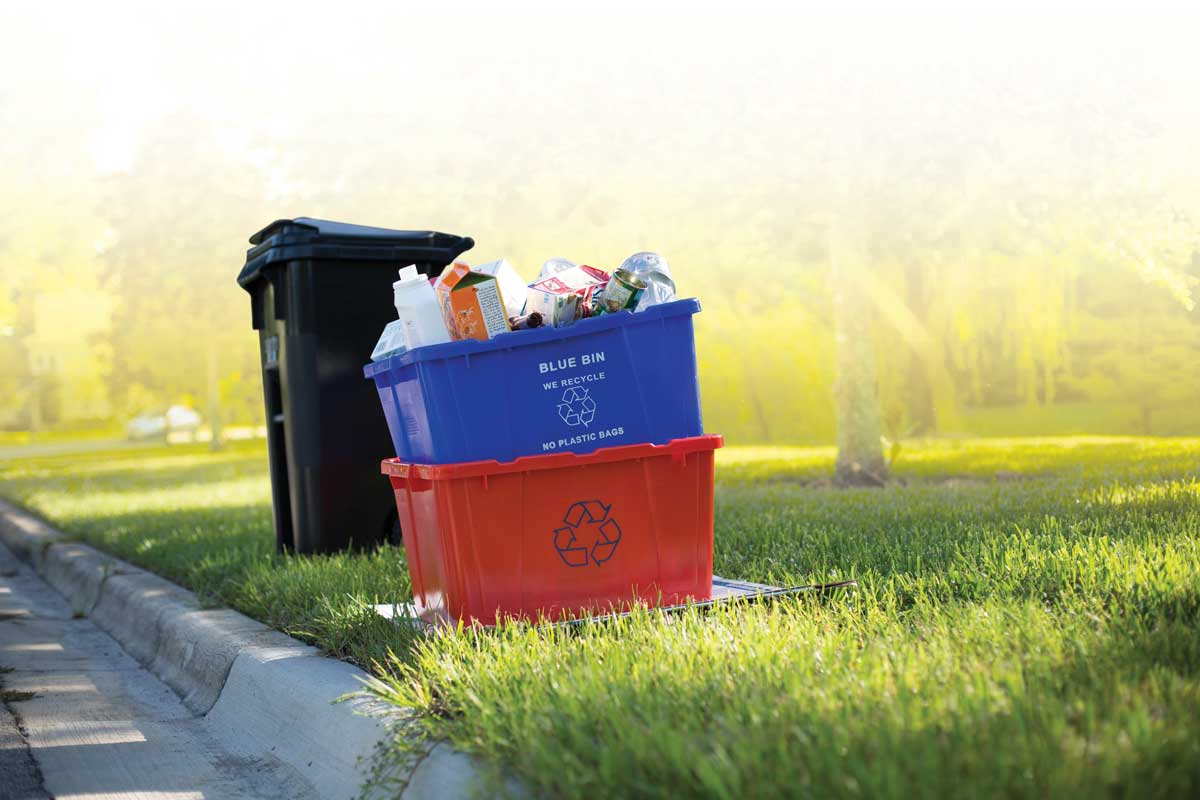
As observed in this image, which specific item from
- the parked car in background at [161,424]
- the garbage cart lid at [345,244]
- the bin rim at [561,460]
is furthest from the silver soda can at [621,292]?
the parked car in background at [161,424]

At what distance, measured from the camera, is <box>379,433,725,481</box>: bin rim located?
13.0 ft

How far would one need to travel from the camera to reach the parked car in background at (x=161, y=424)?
48.3 m

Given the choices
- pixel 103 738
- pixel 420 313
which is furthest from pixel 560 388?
pixel 103 738

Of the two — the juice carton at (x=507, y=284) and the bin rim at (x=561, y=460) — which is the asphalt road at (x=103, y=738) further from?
the juice carton at (x=507, y=284)

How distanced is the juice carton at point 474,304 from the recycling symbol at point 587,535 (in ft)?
2.15

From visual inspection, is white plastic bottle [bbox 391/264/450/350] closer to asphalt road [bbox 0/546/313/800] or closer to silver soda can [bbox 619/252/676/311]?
silver soda can [bbox 619/252/676/311]

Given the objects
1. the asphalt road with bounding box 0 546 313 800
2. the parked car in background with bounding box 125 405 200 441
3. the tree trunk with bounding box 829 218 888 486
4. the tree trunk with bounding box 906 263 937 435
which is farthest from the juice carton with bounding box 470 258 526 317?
the parked car in background with bounding box 125 405 200 441

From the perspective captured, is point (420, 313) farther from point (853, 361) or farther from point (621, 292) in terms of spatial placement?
point (853, 361)

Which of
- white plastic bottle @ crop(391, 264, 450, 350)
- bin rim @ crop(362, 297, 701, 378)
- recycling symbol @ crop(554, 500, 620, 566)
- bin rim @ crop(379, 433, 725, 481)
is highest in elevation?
white plastic bottle @ crop(391, 264, 450, 350)

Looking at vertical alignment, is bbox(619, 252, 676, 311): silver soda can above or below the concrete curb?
above

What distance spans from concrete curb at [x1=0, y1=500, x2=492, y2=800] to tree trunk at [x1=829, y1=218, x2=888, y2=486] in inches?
291

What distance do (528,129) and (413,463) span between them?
29.6 ft

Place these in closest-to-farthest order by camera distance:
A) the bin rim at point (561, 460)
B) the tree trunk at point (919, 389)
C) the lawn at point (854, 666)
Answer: the lawn at point (854, 666) → the bin rim at point (561, 460) → the tree trunk at point (919, 389)

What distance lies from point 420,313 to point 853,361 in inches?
357
